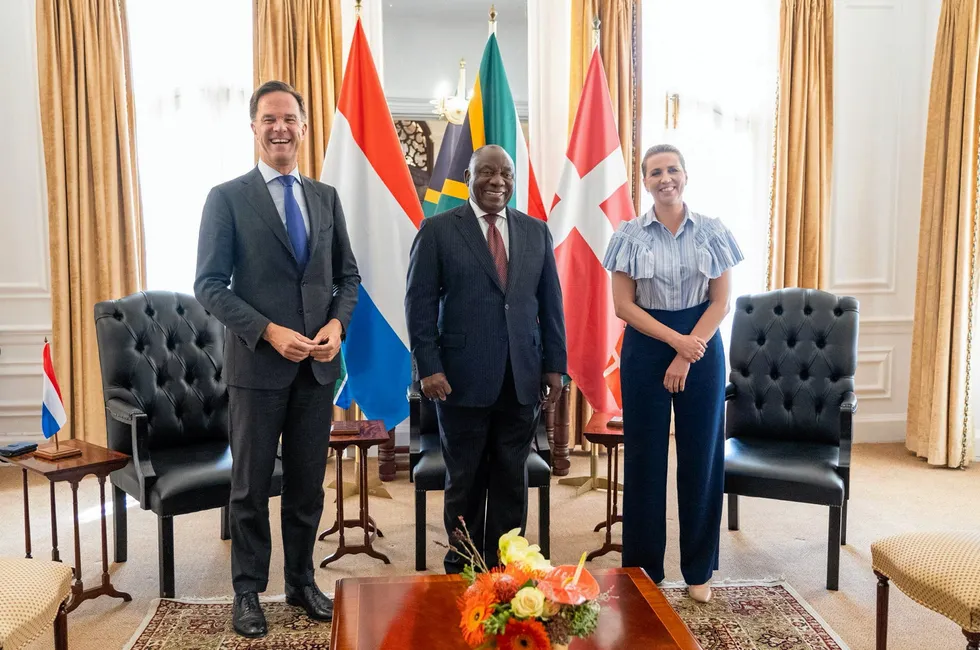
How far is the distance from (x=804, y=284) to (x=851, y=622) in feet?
8.15

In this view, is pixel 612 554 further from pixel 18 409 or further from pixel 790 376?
pixel 18 409

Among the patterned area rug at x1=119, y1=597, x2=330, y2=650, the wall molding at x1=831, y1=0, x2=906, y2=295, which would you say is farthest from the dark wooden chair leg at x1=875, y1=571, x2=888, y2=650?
the wall molding at x1=831, y1=0, x2=906, y2=295

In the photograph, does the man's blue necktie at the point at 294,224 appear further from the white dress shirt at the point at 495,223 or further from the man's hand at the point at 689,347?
the man's hand at the point at 689,347

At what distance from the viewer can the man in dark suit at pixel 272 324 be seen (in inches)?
88.9

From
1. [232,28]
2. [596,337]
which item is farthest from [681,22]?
[232,28]

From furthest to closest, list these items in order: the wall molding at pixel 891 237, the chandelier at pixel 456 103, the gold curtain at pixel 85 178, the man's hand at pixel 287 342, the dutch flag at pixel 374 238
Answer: the wall molding at pixel 891 237, the chandelier at pixel 456 103, the gold curtain at pixel 85 178, the dutch flag at pixel 374 238, the man's hand at pixel 287 342

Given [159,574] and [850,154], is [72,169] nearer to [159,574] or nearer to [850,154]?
[159,574]

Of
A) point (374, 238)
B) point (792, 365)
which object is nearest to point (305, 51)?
point (374, 238)

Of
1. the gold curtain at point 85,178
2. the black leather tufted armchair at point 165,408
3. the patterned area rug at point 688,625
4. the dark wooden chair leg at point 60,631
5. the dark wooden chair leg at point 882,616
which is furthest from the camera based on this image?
the gold curtain at point 85,178

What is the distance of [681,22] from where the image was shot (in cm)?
462

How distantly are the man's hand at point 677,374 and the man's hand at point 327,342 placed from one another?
1074 millimetres

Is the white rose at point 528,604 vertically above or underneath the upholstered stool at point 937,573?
above

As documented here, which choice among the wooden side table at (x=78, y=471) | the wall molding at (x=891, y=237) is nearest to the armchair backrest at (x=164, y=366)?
the wooden side table at (x=78, y=471)

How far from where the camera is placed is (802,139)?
14.5 feet
